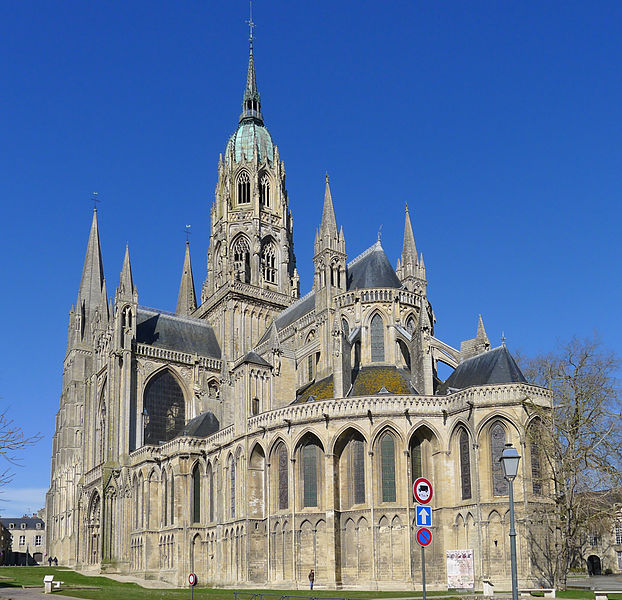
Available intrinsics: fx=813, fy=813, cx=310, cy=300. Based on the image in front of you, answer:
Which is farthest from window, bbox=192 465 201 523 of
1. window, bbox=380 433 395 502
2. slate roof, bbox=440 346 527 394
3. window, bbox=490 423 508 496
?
window, bbox=490 423 508 496

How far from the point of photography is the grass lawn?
111ft

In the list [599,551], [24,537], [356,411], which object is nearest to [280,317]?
[356,411]

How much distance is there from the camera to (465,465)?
41781 mm

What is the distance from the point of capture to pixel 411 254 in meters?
57.3

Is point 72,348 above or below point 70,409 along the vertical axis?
above

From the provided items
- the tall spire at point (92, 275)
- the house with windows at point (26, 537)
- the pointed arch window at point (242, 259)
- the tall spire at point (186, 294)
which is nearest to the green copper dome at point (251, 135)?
the pointed arch window at point (242, 259)

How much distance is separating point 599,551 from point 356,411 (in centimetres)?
4016

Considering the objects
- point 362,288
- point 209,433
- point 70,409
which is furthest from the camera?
point 70,409

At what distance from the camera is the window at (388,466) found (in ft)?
139

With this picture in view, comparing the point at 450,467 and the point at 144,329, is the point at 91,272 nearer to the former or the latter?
the point at 144,329

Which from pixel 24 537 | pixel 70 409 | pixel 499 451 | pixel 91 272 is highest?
pixel 91 272

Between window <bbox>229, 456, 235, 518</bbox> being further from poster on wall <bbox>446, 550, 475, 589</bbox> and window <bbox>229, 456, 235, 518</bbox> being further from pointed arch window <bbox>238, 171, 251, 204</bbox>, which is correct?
pointed arch window <bbox>238, 171, 251, 204</bbox>

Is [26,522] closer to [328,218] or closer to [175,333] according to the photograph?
[175,333]

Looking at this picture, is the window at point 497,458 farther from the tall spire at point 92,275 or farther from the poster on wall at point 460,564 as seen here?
the tall spire at point 92,275
